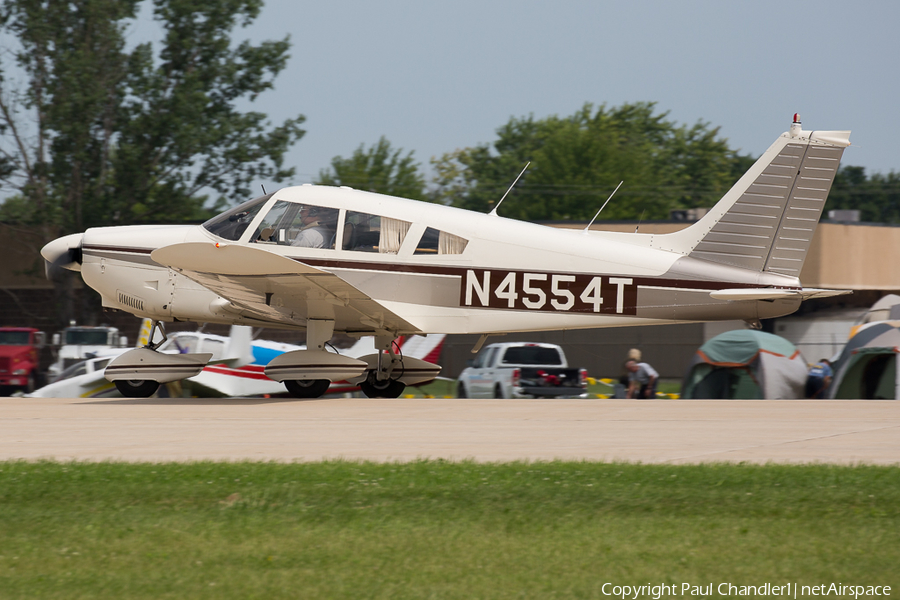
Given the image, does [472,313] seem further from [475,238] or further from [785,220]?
[785,220]

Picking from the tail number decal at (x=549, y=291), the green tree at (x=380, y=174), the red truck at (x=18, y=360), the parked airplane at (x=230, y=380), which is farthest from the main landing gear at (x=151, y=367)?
the green tree at (x=380, y=174)

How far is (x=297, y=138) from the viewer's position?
3588 cm

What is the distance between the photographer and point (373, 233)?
37.0ft

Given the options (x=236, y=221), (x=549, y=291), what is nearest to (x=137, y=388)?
(x=236, y=221)

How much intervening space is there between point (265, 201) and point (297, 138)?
25189mm

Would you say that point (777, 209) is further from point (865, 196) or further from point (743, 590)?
point (865, 196)

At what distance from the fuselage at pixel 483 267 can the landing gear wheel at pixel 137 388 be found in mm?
Answer: 2165

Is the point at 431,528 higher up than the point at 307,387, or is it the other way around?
the point at 431,528

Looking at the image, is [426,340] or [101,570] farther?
[426,340]

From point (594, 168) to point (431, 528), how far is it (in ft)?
225

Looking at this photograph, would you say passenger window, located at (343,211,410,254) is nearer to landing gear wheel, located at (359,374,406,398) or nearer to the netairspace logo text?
landing gear wheel, located at (359,374,406,398)

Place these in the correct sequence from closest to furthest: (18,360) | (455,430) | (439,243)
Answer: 1. (455,430)
2. (439,243)
3. (18,360)

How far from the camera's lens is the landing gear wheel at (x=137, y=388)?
39.3 feet

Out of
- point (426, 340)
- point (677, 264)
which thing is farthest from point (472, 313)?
point (426, 340)
